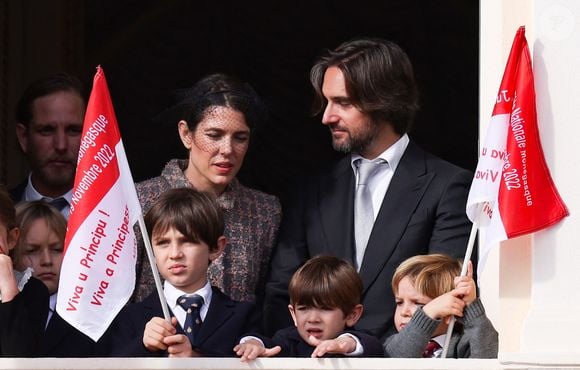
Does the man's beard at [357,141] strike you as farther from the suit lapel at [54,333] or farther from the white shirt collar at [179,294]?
the suit lapel at [54,333]

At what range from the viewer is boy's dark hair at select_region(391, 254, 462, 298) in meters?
9.23

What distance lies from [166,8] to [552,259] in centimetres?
571

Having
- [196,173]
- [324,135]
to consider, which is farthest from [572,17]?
[324,135]

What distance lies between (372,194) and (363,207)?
3.6 inches

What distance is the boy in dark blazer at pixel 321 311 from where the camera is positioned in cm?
908

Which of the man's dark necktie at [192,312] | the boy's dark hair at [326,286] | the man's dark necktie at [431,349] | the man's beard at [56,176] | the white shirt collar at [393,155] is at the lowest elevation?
the man's dark necktie at [431,349]

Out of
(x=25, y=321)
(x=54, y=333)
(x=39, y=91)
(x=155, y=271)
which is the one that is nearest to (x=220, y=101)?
(x=39, y=91)

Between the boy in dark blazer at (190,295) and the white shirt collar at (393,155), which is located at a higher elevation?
the white shirt collar at (393,155)

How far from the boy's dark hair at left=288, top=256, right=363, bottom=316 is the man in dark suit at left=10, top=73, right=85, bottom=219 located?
166 cm

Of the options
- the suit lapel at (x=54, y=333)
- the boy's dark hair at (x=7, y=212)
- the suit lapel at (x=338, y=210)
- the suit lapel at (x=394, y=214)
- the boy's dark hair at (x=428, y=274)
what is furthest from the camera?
the suit lapel at (x=338, y=210)

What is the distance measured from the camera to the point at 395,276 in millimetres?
9273

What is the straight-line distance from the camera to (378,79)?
9852 mm

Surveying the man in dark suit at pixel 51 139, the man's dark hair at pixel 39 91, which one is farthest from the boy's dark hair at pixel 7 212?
the man's dark hair at pixel 39 91

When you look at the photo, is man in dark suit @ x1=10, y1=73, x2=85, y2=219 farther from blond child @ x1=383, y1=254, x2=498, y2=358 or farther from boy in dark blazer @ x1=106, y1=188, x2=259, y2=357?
blond child @ x1=383, y1=254, x2=498, y2=358
